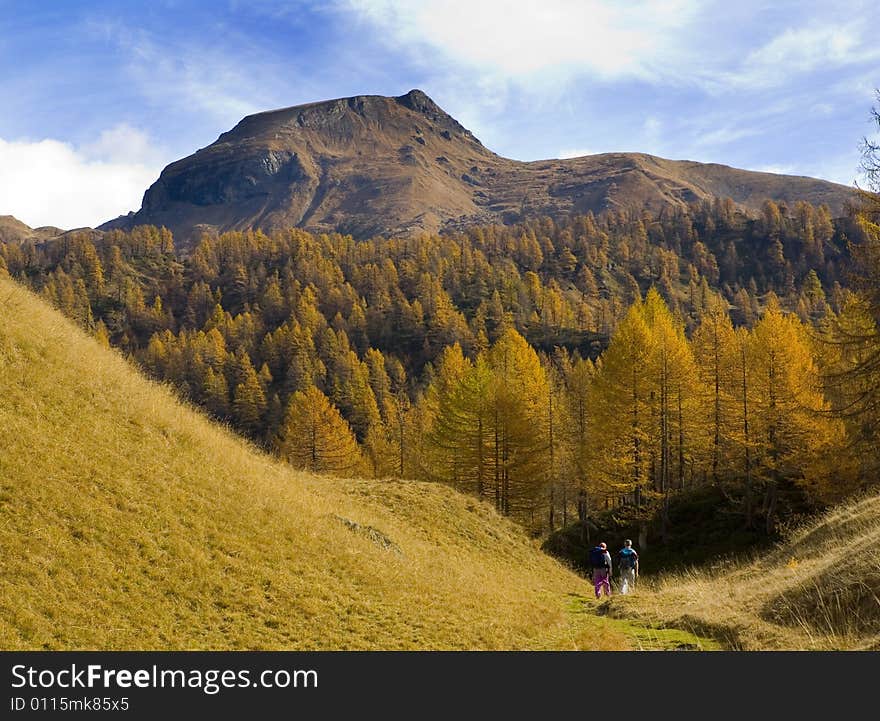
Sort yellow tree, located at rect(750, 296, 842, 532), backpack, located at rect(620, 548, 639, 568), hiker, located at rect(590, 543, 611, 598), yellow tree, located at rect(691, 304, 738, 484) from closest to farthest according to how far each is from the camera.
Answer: hiker, located at rect(590, 543, 611, 598) < backpack, located at rect(620, 548, 639, 568) < yellow tree, located at rect(750, 296, 842, 532) < yellow tree, located at rect(691, 304, 738, 484)

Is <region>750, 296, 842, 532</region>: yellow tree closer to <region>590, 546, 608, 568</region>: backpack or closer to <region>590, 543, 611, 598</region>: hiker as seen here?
<region>590, 543, 611, 598</region>: hiker

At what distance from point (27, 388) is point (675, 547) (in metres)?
34.7

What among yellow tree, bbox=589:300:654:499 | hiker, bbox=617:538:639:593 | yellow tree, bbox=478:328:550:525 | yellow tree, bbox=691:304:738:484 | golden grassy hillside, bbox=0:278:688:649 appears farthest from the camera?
yellow tree, bbox=478:328:550:525

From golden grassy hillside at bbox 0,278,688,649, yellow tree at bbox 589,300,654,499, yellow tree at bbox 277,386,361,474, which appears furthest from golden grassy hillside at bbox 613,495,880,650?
yellow tree at bbox 277,386,361,474

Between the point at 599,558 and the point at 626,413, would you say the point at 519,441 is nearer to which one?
the point at 626,413

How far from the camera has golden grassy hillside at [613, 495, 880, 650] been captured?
10.1 m

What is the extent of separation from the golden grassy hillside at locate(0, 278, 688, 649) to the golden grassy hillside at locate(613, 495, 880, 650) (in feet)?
4.96

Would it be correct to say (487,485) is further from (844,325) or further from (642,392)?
(844,325)

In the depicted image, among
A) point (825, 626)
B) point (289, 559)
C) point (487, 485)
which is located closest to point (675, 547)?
point (487, 485)

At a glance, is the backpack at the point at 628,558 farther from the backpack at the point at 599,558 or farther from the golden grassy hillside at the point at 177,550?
the golden grassy hillside at the point at 177,550

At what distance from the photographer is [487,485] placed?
4450cm

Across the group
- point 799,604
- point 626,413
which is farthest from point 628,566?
point 626,413

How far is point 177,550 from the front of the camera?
12039 millimetres

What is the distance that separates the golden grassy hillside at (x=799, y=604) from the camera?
10100 mm
